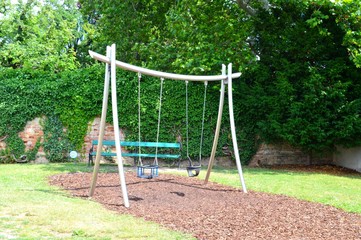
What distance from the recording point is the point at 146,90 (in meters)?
13.7

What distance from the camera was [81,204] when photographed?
6410mm

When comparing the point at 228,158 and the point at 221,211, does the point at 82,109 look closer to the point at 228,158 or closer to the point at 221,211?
the point at 228,158

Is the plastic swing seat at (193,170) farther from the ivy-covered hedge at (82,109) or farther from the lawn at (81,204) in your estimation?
the ivy-covered hedge at (82,109)

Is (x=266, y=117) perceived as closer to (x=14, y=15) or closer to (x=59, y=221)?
(x=59, y=221)

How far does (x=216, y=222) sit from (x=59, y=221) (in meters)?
1.88

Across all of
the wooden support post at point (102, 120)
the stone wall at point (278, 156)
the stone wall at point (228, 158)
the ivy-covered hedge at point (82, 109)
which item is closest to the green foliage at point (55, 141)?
the ivy-covered hedge at point (82, 109)

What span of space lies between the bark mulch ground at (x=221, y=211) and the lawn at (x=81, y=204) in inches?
13.5

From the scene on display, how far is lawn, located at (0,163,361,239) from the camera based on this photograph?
15.8 ft

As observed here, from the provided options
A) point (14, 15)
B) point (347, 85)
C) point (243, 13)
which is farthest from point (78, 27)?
point (347, 85)

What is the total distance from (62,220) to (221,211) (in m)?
2.28

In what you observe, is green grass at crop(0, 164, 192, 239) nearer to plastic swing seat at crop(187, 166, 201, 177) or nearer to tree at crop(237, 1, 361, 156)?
plastic swing seat at crop(187, 166, 201, 177)

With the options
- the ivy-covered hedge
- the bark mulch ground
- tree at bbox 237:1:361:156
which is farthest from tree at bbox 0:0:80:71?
the bark mulch ground

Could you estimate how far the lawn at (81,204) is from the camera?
4.80 meters

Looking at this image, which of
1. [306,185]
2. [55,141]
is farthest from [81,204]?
[55,141]
